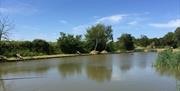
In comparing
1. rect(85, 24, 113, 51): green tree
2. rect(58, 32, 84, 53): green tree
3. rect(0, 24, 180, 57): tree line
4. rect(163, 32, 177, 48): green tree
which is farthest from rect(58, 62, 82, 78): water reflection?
rect(163, 32, 177, 48): green tree

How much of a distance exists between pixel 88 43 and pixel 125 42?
11800 millimetres

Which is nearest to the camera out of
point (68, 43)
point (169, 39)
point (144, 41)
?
point (68, 43)

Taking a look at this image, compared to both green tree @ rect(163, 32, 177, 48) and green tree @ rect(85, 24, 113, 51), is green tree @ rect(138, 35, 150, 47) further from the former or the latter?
green tree @ rect(85, 24, 113, 51)

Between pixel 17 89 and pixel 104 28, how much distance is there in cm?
4189

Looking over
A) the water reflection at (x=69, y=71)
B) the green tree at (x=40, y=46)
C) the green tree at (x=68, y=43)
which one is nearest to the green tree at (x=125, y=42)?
the green tree at (x=68, y=43)

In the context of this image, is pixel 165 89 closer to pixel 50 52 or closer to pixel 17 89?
pixel 17 89

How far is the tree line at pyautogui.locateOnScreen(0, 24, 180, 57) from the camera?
3488 cm

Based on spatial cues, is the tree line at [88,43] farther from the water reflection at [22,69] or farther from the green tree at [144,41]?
the water reflection at [22,69]

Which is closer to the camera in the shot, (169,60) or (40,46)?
(169,60)

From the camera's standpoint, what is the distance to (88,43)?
163 feet

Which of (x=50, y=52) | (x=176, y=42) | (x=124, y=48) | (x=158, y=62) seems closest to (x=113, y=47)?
(x=124, y=48)

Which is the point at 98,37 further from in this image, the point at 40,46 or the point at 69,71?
the point at 69,71

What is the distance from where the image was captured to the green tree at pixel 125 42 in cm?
5850

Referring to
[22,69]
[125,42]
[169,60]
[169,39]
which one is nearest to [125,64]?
[169,60]
